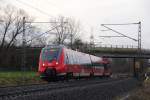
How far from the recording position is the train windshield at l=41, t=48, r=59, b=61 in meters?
35.2

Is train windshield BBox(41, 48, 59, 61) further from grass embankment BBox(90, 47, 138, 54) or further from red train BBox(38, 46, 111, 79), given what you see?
grass embankment BBox(90, 47, 138, 54)

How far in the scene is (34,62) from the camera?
76438mm

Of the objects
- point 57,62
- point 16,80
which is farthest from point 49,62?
point 16,80

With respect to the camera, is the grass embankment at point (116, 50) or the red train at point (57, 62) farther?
the grass embankment at point (116, 50)

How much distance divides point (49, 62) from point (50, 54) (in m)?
0.75

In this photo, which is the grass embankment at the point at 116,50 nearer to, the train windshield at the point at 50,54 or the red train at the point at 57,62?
the red train at the point at 57,62

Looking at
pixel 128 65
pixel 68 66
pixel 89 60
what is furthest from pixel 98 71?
pixel 128 65

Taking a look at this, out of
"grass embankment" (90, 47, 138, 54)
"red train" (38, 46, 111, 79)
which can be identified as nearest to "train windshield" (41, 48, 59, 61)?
"red train" (38, 46, 111, 79)

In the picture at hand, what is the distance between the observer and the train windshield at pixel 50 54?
35.2 metres

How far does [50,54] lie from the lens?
116 ft

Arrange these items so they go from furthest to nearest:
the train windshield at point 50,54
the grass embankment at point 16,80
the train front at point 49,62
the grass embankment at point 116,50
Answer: the grass embankment at point 116,50
the grass embankment at point 16,80
the train windshield at point 50,54
the train front at point 49,62

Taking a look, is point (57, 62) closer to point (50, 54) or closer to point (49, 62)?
point (49, 62)

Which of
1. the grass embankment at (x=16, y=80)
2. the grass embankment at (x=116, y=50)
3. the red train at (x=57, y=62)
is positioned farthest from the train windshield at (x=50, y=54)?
the grass embankment at (x=116, y=50)

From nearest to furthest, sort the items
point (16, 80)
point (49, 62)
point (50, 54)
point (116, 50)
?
1. point (49, 62)
2. point (50, 54)
3. point (16, 80)
4. point (116, 50)
